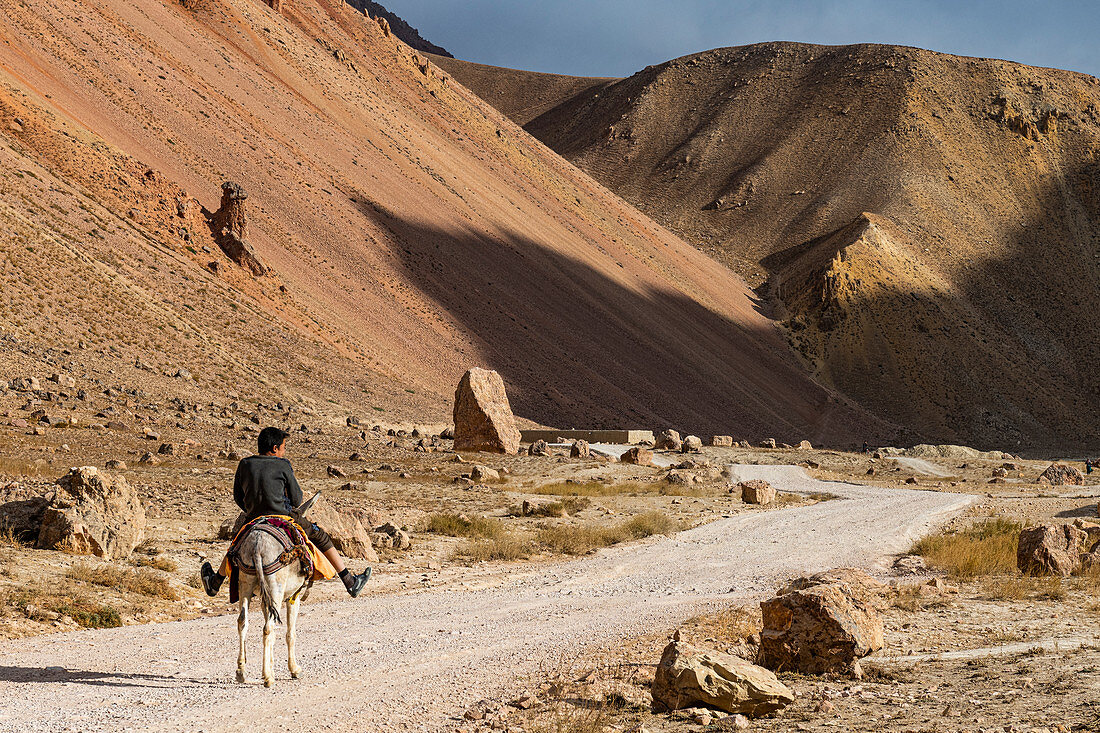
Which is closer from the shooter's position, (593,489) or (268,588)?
(268,588)

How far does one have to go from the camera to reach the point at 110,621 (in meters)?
9.47

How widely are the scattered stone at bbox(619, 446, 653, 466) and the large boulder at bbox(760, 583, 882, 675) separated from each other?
76.8 feet

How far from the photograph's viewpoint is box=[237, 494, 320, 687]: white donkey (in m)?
7.07

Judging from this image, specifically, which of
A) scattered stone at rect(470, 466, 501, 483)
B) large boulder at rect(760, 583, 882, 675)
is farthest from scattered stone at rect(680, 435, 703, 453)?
large boulder at rect(760, 583, 882, 675)

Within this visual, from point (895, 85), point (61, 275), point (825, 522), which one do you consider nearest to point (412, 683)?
point (825, 522)

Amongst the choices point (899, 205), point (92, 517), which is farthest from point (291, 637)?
point (899, 205)

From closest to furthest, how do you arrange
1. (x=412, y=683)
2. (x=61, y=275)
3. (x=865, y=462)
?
(x=412, y=683) → (x=61, y=275) → (x=865, y=462)

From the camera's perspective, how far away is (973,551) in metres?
13.8

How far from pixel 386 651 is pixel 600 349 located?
49.1 metres

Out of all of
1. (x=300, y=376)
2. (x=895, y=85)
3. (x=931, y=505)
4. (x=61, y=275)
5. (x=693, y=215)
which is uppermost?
(x=895, y=85)

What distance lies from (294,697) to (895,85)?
4280 inches

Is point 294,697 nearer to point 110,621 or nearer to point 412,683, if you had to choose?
point 412,683

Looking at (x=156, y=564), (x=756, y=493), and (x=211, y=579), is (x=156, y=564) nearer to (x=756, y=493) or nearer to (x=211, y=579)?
(x=211, y=579)

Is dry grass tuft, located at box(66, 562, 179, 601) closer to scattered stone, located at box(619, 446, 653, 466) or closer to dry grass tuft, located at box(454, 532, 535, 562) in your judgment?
dry grass tuft, located at box(454, 532, 535, 562)
